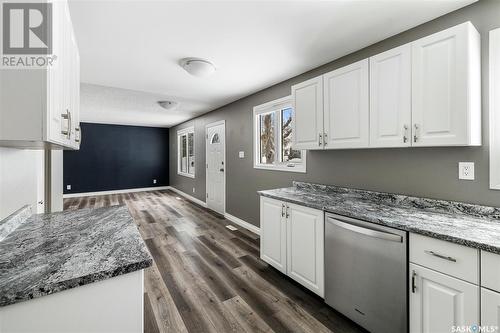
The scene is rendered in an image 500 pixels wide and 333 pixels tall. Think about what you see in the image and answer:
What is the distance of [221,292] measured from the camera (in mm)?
2150

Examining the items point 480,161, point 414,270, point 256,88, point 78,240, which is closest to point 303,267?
point 414,270

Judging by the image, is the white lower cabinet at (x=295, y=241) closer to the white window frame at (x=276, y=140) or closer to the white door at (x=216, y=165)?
the white window frame at (x=276, y=140)

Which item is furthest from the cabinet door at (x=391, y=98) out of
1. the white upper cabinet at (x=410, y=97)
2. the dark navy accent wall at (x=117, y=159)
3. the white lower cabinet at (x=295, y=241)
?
the dark navy accent wall at (x=117, y=159)

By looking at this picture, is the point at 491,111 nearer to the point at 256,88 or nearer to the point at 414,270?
the point at 414,270

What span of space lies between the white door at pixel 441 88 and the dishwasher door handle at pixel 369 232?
716 mm

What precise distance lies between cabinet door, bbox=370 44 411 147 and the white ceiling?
363 mm

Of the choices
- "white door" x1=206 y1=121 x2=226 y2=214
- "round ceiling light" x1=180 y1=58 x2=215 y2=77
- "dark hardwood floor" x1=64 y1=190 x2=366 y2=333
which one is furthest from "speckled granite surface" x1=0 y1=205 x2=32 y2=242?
"white door" x1=206 y1=121 x2=226 y2=214

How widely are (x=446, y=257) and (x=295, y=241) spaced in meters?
1.17

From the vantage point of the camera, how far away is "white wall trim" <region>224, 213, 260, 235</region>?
3.74m

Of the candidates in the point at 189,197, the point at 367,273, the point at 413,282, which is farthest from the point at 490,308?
the point at 189,197

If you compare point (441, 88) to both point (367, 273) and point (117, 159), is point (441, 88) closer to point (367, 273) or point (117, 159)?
point (367, 273)

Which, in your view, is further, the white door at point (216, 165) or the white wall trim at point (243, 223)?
the white door at point (216, 165)

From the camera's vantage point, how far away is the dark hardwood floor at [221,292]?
1.75m

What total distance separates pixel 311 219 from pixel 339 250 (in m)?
0.35
